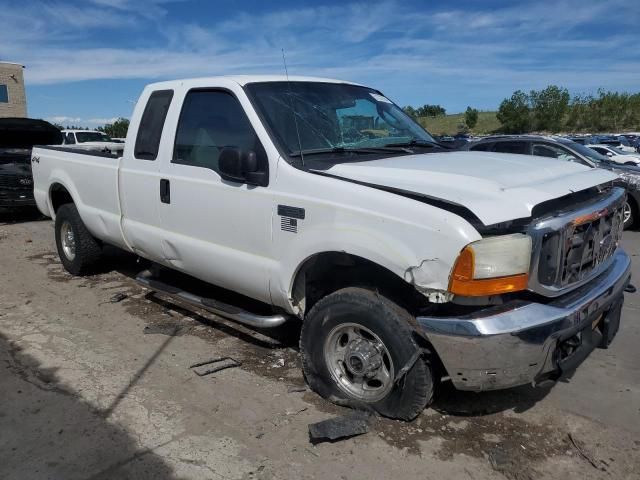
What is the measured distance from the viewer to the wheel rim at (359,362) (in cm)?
337

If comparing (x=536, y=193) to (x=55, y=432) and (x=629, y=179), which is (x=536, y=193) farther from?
(x=629, y=179)

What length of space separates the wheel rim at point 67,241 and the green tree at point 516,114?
80.2 metres

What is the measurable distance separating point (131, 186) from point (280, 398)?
2.34m

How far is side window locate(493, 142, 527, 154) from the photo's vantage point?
10.7m

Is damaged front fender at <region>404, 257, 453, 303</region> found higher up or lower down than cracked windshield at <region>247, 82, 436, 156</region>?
lower down

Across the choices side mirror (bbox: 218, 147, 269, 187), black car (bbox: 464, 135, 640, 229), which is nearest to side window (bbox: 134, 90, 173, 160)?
side mirror (bbox: 218, 147, 269, 187)

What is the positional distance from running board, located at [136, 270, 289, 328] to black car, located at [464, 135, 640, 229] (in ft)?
21.6

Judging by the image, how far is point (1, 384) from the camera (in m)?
3.95

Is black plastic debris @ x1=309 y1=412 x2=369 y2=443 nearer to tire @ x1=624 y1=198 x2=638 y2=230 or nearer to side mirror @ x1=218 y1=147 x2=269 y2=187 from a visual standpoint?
side mirror @ x1=218 y1=147 x2=269 y2=187

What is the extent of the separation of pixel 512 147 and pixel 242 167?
8323 mm

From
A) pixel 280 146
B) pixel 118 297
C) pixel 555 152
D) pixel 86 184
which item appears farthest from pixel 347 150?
pixel 555 152

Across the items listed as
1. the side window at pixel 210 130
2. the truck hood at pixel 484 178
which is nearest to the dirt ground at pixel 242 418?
the truck hood at pixel 484 178

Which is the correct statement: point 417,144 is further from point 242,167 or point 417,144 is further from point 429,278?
point 429,278

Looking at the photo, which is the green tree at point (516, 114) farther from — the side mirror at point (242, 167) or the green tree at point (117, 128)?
the side mirror at point (242, 167)
